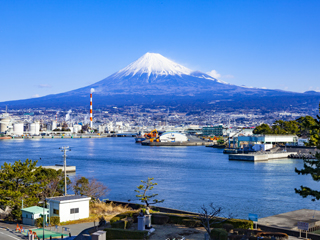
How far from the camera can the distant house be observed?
831 centimetres

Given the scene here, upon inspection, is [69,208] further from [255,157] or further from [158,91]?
[158,91]

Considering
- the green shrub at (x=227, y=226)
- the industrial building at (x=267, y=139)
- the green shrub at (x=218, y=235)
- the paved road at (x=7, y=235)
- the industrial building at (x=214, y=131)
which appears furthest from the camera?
the industrial building at (x=214, y=131)

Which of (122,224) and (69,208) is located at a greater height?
(122,224)

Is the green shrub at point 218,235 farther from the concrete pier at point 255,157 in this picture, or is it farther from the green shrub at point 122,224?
the concrete pier at point 255,157

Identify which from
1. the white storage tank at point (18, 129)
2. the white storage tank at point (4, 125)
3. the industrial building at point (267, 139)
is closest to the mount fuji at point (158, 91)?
the white storage tank at point (4, 125)

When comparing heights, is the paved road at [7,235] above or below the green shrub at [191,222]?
below

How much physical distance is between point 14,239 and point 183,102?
133m

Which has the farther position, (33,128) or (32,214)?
(33,128)

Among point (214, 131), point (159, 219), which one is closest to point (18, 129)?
point (214, 131)

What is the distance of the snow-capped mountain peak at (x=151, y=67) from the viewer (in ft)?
518

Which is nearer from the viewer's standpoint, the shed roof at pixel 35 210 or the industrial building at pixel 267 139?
the shed roof at pixel 35 210

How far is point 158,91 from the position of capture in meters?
151

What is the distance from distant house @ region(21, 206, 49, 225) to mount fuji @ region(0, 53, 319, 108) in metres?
129

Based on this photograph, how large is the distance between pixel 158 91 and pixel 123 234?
477ft
